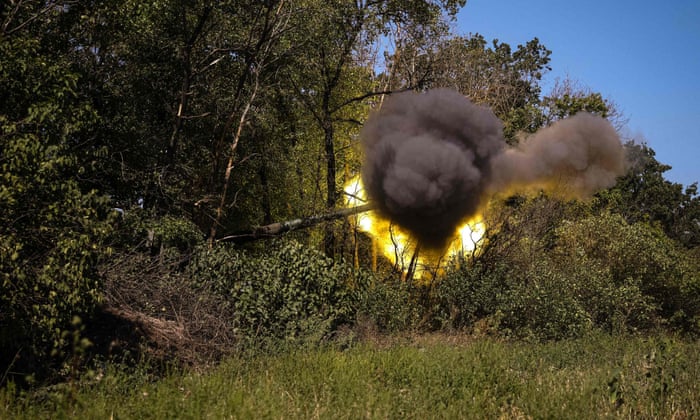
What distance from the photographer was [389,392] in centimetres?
828

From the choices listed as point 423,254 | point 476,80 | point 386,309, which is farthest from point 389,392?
point 476,80

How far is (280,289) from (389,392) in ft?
24.6

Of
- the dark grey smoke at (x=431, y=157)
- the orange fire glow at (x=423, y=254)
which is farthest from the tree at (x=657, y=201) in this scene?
the dark grey smoke at (x=431, y=157)

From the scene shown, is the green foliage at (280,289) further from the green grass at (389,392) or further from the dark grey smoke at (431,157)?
the green grass at (389,392)

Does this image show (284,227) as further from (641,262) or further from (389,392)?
(389,392)

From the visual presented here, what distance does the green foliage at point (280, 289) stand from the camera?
14820mm

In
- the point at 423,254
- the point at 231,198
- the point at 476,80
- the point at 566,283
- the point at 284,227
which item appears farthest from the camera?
the point at 476,80

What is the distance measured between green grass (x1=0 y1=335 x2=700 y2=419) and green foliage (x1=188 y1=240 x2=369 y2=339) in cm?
318

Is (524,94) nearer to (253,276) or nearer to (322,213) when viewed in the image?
(322,213)

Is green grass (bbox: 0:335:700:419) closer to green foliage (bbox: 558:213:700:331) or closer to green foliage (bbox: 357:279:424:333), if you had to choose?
green foliage (bbox: 357:279:424:333)

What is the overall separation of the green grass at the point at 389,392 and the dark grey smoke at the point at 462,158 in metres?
3.17

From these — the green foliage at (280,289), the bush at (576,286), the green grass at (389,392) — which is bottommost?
the green grass at (389,392)

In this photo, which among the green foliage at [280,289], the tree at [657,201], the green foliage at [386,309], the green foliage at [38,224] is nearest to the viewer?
the green foliage at [38,224]

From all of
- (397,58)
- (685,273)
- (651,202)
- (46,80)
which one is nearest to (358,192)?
(397,58)
